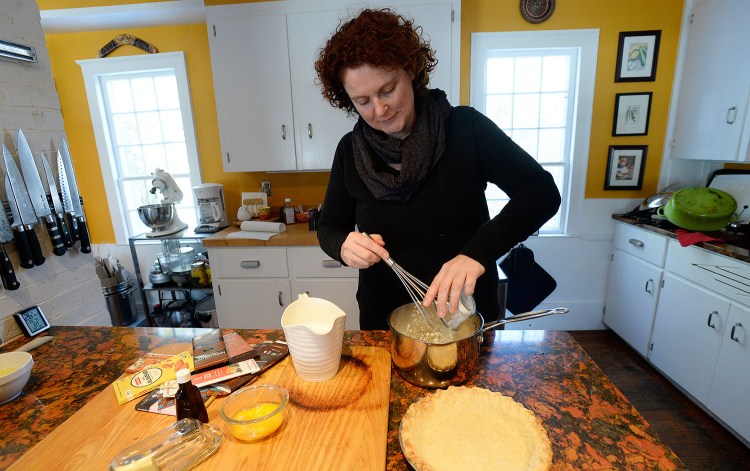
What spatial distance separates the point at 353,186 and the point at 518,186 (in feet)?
1.57

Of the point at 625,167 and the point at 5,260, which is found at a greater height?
the point at 625,167

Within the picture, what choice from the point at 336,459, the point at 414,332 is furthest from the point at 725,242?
the point at 336,459

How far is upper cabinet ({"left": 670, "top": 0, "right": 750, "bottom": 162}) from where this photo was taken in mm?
1855

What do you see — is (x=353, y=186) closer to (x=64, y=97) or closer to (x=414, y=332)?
(x=414, y=332)

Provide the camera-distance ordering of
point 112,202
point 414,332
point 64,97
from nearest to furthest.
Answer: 1. point 414,332
2. point 64,97
3. point 112,202

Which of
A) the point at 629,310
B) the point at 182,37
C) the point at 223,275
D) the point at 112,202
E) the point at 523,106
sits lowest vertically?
the point at 629,310

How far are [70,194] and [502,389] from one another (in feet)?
5.33

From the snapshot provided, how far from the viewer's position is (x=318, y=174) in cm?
270

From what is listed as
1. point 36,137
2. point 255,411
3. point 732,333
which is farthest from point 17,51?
point 732,333

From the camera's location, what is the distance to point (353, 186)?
3.69 ft

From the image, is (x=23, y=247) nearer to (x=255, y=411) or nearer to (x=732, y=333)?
(x=255, y=411)

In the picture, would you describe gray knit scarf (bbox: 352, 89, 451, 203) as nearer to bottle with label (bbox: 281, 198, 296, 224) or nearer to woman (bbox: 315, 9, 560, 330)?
woman (bbox: 315, 9, 560, 330)

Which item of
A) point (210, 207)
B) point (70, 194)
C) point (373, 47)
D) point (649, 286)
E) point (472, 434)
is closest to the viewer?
point (472, 434)

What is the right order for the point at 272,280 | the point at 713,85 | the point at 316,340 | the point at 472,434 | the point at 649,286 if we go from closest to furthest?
1. the point at 472,434
2. the point at 316,340
3. the point at 713,85
4. the point at 649,286
5. the point at 272,280
